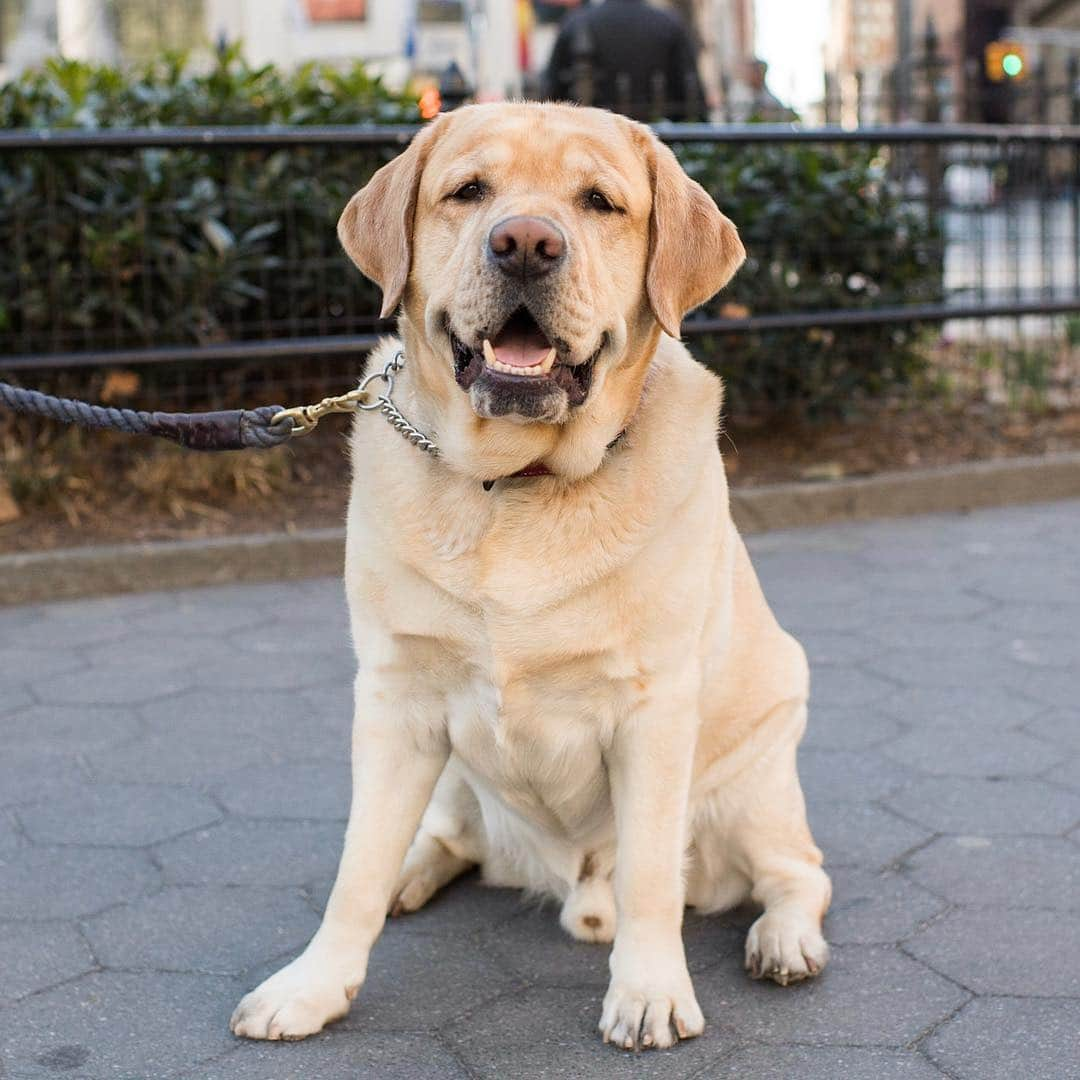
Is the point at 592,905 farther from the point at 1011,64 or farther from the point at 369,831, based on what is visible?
the point at 1011,64

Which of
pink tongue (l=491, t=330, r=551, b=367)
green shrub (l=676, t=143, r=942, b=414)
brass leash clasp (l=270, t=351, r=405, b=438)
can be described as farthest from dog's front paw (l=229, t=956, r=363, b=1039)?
green shrub (l=676, t=143, r=942, b=414)

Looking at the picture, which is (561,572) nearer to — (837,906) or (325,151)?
(837,906)

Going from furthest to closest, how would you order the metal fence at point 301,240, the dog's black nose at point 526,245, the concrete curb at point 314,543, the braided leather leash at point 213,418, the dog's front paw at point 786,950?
the metal fence at point 301,240, the concrete curb at point 314,543, the braided leather leash at point 213,418, the dog's front paw at point 786,950, the dog's black nose at point 526,245

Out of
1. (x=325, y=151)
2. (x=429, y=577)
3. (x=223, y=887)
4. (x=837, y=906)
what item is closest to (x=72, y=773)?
(x=223, y=887)

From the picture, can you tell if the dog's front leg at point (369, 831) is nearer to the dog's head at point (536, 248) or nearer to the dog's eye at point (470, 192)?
the dog's head at point (536, 248)

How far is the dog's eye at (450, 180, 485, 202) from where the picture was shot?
8.73 feet

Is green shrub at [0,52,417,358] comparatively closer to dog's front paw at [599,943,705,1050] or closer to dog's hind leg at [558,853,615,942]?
dog's hind leg at [558,853,615,942]

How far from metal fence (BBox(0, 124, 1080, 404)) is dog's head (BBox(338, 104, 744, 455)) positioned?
3.17 m

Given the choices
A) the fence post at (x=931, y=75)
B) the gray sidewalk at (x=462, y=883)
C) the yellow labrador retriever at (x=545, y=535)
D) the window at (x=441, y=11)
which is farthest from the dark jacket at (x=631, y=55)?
the window at (x=441, y=11)

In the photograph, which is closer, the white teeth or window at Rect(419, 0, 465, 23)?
the white teeth

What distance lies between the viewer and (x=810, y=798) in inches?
146

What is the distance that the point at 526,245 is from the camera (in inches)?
96.7

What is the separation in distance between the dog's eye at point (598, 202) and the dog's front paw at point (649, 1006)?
4.30 ft

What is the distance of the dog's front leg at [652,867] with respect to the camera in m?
2.59
